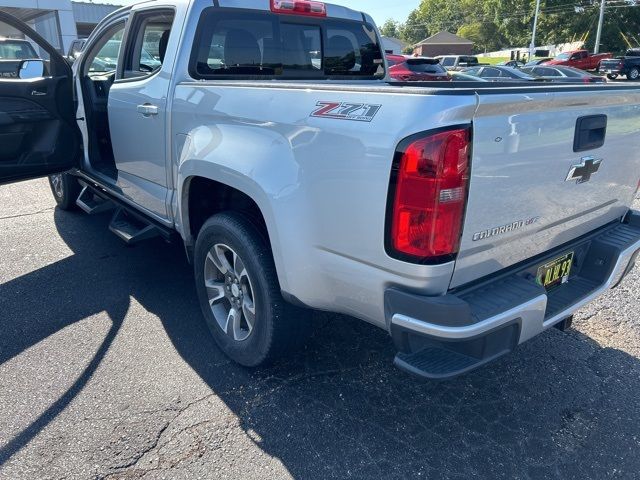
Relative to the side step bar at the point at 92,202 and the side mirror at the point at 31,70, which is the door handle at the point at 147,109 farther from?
the side step bar at the point at 92,202

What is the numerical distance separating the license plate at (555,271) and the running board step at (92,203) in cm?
351

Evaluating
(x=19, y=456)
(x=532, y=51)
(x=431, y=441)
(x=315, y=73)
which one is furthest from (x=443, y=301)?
(x=532, y=51)

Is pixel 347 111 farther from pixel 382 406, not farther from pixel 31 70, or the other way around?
pixel 31 70

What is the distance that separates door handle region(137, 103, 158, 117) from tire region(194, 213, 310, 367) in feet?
2.87

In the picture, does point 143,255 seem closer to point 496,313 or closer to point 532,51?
point 496,313

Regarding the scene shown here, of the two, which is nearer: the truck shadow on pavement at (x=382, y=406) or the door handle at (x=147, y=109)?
the truck shadow on pavement at (x=382, y=406)

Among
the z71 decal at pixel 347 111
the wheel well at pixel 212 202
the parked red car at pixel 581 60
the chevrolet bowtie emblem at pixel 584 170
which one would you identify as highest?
the z71 decal at pixel 347 111

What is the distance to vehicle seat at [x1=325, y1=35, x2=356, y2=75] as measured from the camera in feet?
13.2

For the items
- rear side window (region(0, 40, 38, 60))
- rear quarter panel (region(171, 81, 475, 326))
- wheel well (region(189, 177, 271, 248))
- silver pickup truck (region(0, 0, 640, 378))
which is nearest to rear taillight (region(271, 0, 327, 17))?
silver pickup truck (region(0, 0, 640, 378))

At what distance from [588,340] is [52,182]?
547 centimetres

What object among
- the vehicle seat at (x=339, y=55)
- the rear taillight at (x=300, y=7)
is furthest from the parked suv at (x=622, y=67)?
the rear taillight at (x=300, y=7)

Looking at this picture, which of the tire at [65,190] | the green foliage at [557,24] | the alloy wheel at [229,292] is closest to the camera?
the alloy wheel at [229,292]

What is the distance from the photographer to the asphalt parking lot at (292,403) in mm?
2400

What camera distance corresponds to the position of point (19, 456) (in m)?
2.41
